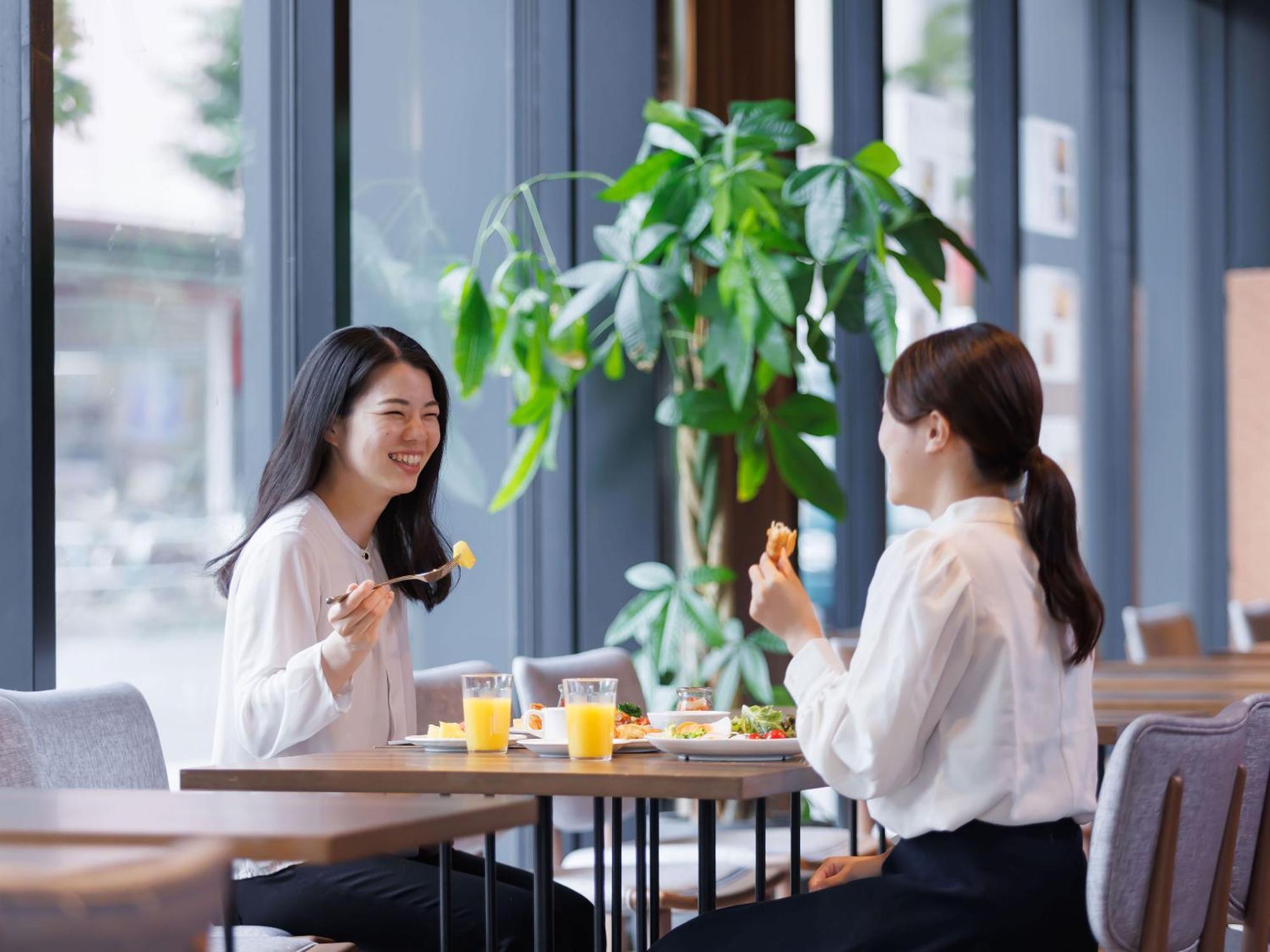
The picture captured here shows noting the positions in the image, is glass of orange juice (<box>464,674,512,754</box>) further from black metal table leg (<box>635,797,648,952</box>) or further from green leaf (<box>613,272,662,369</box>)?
green leaf (<box>613,272,662,369</box>)

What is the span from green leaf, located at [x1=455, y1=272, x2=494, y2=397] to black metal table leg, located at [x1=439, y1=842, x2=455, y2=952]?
180 centimetres

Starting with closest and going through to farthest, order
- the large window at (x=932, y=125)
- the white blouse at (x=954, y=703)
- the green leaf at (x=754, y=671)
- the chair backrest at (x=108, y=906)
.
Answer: the chair backrest at (x=108, y=906)
the white blouse at (x=954, y=703)
the green leaf at (x=754, y=671)
the large window at (x=932, y=125)

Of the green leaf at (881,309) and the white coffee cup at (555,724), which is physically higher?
the green leaf at (881,309)

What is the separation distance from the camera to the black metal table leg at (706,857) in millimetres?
2217

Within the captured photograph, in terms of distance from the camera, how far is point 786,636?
2100 millimetres

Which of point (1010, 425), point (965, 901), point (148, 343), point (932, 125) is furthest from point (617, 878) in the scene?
point (932, 125)

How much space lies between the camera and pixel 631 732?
7.72 feet

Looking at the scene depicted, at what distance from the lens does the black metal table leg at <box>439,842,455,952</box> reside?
2.17 m

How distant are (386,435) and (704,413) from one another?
1.61m

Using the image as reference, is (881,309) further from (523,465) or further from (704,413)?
(523,465)

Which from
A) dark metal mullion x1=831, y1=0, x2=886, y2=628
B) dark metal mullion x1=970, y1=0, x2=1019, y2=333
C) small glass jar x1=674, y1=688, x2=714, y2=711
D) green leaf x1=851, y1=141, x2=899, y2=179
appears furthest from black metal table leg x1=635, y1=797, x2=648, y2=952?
dark metal mullion x1=970, y1=0, x2=1019, y2=333

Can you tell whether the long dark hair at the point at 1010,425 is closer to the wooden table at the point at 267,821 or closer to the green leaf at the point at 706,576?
the wooden table at the point at 267,821

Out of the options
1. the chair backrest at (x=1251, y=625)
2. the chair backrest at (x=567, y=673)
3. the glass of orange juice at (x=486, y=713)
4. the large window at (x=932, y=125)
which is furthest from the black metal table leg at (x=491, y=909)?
the chair backrest at (x=1251, y=625)

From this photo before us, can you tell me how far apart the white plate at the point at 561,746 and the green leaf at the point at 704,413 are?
1.89m
